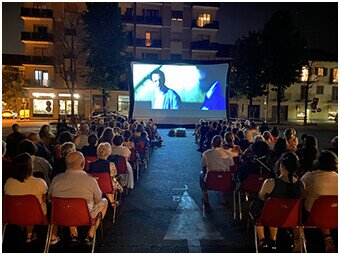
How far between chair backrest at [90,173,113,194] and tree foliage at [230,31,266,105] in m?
35.6

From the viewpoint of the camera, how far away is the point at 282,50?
3850cm

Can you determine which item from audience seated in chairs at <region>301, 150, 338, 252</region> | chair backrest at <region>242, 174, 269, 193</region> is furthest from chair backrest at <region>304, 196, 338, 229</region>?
chair backrest at <region>242, 174, 269, 193</region>

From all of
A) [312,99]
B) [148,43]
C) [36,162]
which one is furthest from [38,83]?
[36,162]

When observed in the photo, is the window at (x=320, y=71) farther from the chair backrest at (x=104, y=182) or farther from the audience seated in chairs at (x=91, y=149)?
the chair backrest at (x=104, y=182)

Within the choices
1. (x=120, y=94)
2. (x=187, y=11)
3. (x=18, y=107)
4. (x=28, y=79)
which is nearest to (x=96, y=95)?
(x=120, y=94)

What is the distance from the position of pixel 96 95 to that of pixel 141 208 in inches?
1550

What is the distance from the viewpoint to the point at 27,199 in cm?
420

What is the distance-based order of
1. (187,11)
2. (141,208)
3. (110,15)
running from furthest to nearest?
(187,11), (110,15), (141,208)

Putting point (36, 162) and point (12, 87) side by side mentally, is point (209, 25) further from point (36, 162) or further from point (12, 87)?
point (36, 162)

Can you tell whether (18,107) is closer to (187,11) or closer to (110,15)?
(110,15)

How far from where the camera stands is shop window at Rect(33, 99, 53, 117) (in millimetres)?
44594

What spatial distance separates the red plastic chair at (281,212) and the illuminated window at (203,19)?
46450 millimetres

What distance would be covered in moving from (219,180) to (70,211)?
289 centimetres

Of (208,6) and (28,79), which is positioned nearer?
(28,79)
